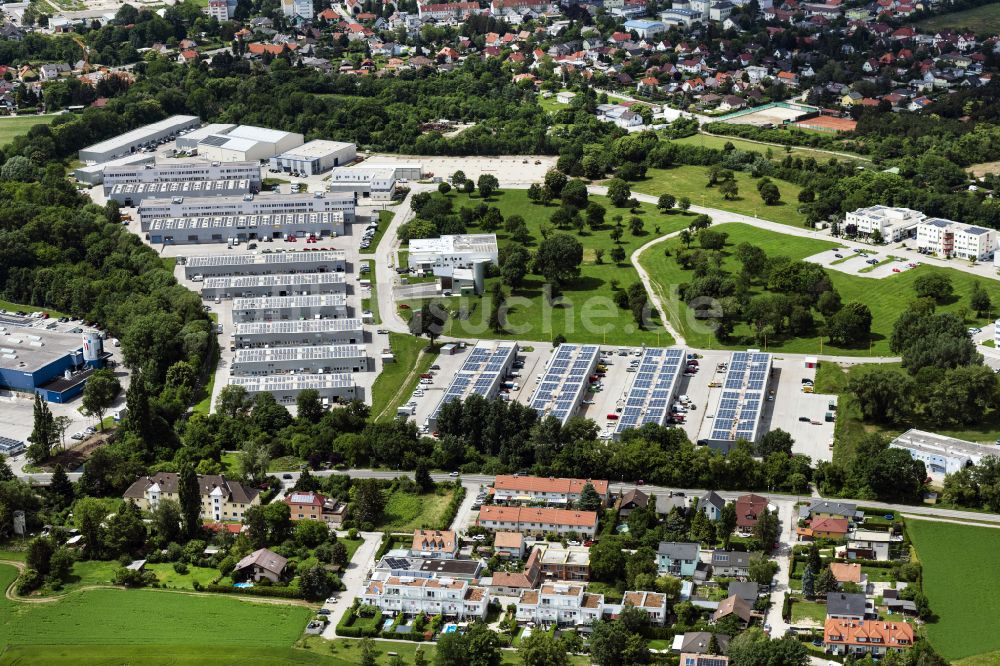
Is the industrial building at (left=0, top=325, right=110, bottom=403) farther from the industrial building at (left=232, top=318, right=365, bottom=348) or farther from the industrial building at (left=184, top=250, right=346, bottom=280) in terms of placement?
the industrial building at (left=184, top=250, right=346, bottom=280)

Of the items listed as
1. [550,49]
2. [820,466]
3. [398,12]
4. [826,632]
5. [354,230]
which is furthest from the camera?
[398,12]

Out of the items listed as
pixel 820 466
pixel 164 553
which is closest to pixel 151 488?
pixel 164 553

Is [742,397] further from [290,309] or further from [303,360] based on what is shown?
[290,309]

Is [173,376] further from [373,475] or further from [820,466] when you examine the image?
[820,466]

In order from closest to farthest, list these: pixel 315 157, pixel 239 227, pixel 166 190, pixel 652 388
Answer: pixel 652 388, pixel 239 227, pixel 166 190, pixel 315 157

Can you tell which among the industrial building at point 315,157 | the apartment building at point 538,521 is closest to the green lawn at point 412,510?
the apartment building at point 538,521

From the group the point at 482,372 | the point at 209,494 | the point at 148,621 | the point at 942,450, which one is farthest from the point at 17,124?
the point at 942,450

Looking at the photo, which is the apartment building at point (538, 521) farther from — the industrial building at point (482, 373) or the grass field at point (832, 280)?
the grass field at point (832, 280)
